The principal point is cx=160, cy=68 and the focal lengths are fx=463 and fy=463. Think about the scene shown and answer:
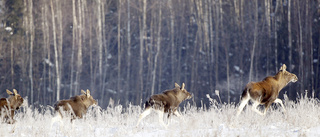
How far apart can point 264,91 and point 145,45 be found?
2173 cm

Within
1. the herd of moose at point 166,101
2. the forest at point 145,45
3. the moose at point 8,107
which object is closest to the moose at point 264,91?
the herd of moose at point 166,101

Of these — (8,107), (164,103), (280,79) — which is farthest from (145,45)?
(164,103)

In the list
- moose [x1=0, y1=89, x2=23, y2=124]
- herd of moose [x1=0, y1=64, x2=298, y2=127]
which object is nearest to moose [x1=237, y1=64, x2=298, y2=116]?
herd of moose [x1=0, y1=64, x2=298, y2=127]

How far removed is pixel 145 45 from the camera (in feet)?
104

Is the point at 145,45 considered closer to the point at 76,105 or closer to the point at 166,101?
the point at 76,105

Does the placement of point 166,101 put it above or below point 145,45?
above

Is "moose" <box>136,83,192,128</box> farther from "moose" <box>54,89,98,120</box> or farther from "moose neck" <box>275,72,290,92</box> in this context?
"moose neck" <box>275,72,290,92</box>

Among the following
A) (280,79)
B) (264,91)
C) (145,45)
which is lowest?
(145,45)

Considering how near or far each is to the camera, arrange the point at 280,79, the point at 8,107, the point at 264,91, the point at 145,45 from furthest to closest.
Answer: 1. the point at 145,45
2. the point at 280,79
3. the point at 8,107
4. the point at 264,91

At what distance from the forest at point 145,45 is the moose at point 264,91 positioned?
54.9ft

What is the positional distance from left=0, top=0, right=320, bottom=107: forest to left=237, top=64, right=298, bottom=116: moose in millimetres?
16726

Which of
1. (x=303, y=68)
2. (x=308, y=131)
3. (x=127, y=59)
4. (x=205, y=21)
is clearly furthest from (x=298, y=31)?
(x=308, y=131)

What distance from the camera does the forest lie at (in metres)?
28.8

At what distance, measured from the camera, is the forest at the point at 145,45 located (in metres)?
28.8
